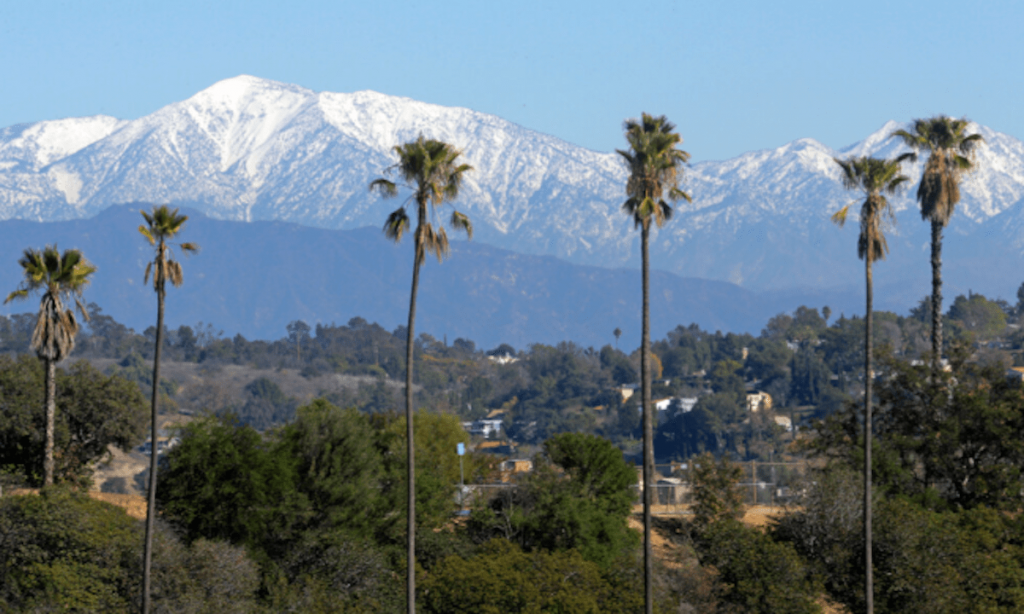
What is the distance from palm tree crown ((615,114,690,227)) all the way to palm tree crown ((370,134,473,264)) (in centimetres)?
473

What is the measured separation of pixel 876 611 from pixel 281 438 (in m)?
22.2

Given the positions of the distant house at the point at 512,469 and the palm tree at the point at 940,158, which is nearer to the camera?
the palm tree at the point at 940,158

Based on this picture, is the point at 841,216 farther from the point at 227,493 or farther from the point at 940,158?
the point at 227,493

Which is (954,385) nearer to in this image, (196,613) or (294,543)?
(294,543)

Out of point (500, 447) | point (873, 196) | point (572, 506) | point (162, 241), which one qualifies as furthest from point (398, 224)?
point (500, 447)

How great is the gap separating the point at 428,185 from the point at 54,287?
16155 millimetres

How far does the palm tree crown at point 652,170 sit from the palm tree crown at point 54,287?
64.7 feet

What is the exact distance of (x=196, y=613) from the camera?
34.8 metres

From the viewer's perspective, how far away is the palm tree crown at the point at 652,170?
3412 centimetres

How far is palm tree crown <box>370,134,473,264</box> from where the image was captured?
33812mm

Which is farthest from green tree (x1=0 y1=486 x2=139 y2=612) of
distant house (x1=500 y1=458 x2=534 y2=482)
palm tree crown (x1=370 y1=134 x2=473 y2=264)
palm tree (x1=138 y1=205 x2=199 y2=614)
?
distant house (x1=500 y1=458 x2=534 y2=482)

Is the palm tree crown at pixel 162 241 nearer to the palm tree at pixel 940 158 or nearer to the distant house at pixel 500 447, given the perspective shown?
the palm tree at pixel 940 158

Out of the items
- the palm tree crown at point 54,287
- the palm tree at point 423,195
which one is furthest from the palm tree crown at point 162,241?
the palm tree crown at point 54,287

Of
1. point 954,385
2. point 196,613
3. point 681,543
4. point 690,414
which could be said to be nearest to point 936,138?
point 954,385
